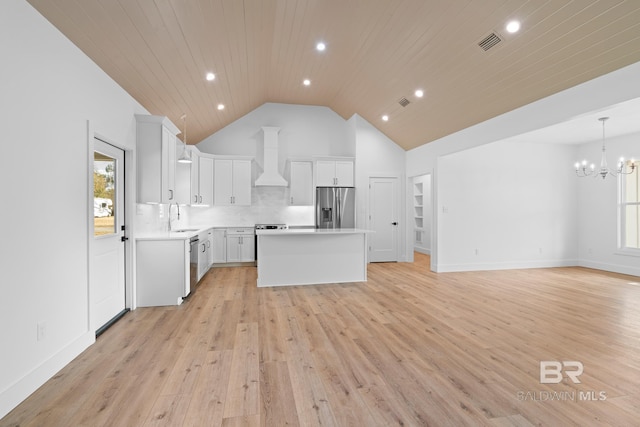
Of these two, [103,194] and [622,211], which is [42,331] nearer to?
[103,194]

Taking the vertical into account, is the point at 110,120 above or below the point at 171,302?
above

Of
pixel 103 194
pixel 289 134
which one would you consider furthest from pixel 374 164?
pixel 103 194

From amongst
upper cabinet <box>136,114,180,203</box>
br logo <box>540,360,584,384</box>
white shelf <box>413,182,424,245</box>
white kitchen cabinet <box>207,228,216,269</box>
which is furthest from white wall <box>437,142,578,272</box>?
upper cabinet <box>136,114,180,203</box>

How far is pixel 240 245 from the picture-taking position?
23.0 ft

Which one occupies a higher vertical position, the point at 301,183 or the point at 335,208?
the point at 301,183

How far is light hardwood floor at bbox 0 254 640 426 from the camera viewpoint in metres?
1.91

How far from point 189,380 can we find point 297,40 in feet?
14.9

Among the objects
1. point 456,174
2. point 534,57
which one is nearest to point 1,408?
point 534,57

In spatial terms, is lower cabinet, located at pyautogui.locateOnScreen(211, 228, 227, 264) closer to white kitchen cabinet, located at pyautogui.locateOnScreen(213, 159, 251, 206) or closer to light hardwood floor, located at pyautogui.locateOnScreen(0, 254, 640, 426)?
white kitchen cabinet, located at pyautogui.locateOnScreen(213, 159, 251, 206)

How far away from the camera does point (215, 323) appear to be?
349cm

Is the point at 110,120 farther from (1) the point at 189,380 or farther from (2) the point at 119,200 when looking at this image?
(1) the point at 189,380

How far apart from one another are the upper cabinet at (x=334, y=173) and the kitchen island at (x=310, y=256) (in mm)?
2191

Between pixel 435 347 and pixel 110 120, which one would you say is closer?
pixel 435 347

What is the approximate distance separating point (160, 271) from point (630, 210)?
28.5 feet
